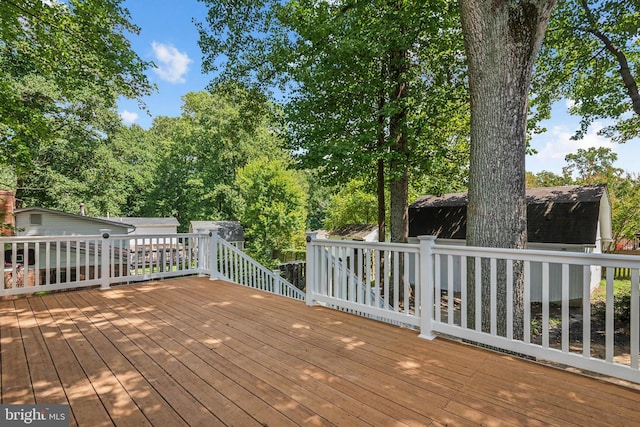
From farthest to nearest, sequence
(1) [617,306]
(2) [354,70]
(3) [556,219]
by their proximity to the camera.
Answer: (3) [556,219] < (1) [617,306] < (2) [354,70]

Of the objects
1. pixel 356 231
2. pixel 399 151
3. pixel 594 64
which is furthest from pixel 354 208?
pixel 594 64

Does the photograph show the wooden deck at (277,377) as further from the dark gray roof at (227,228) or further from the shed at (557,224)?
the dark gray roof at (227,228)

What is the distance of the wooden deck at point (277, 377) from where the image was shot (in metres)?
1.75

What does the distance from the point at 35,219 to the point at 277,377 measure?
1432 centimetres

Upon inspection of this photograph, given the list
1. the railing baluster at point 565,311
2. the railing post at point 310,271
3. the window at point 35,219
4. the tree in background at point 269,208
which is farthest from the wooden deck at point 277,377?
the tree in background at point 269,208

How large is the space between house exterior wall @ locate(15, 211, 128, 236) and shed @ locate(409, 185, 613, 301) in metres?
13.1

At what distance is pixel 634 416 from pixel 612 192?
19.3 meters

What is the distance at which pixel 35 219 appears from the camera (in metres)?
11.8

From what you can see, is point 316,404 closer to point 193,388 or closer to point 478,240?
point 193,388

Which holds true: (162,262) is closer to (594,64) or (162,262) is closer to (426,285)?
(426,285)

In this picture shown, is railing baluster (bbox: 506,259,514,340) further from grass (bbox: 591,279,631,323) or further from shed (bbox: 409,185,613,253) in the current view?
shed (bbox: 409,185,613,253)

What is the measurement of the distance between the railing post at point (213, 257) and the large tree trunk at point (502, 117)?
4512 mm

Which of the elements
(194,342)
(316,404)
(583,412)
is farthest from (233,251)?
(583,412)

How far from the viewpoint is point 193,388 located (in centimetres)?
204
